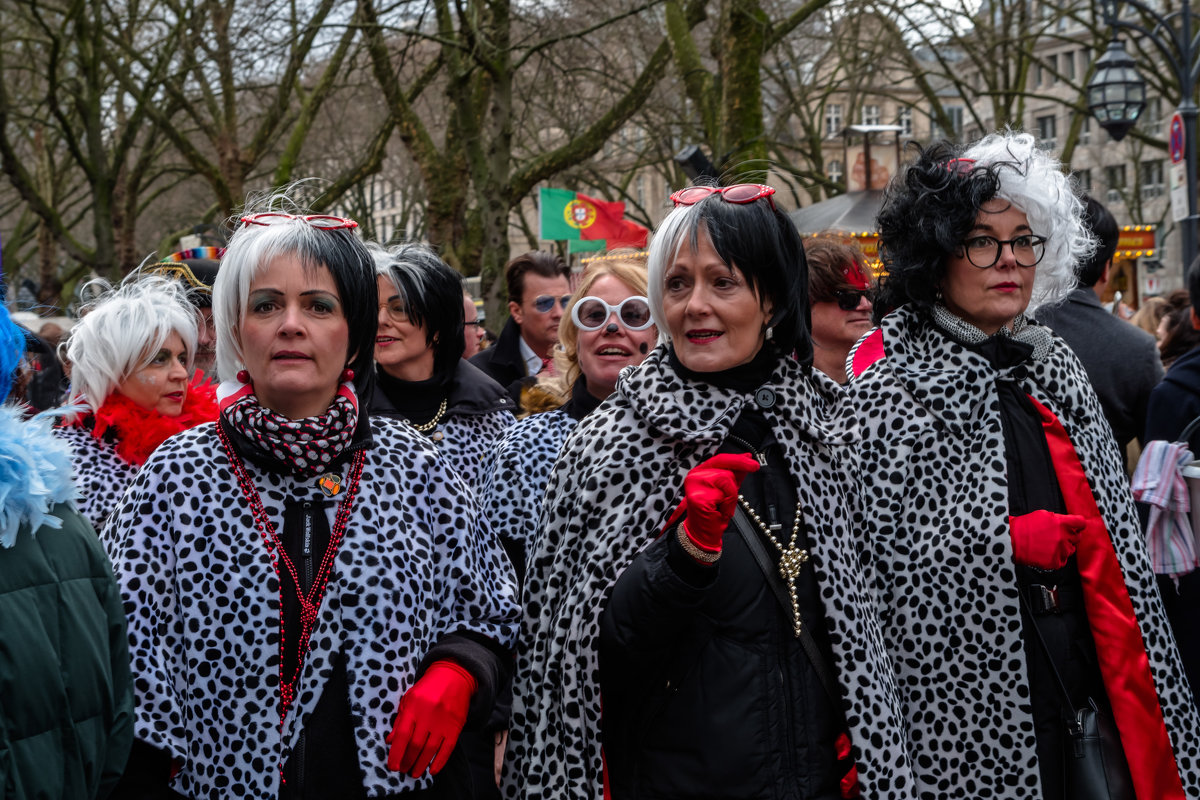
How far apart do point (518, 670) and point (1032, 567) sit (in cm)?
134

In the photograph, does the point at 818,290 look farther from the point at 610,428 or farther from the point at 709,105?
the point at 709,105

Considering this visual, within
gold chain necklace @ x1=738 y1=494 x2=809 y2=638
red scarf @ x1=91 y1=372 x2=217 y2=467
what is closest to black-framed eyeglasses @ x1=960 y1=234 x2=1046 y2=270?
gold chain necklace @ x1=738 y1=494 x2=809 y2=638

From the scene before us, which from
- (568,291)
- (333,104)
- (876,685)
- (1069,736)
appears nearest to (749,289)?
(876,685)

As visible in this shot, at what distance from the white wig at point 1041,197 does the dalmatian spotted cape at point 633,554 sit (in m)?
0.99

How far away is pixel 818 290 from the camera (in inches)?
184

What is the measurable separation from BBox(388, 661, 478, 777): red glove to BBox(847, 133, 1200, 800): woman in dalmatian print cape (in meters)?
1.07

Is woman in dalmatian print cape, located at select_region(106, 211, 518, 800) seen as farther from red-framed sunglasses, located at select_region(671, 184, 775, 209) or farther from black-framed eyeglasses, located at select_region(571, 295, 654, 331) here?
black-framed eyeglasses, located at select_region(571, 295, 654, 331)

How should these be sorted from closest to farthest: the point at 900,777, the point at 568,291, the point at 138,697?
the point at 138,697 → the point at 900,777 → the point at 568,291

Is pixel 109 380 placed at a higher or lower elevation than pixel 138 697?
higher

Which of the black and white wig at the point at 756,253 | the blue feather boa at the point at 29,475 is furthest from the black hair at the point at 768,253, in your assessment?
the blue feather boa at the point at 29,475

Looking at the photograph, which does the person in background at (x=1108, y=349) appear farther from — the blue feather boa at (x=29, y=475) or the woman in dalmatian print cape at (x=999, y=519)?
the blue feather boa at (x=29, y=475)

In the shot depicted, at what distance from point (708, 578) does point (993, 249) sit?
1471mm

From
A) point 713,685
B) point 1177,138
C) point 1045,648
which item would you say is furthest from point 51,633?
point 1177,138

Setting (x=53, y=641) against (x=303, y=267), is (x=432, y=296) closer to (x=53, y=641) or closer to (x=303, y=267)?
(x=303, y=267)
